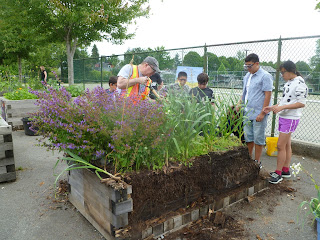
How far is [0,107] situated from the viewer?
26.3 ft

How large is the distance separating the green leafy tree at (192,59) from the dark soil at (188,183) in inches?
153

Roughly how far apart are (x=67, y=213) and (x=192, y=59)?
5093mm

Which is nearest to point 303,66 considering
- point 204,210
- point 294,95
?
point 294,95

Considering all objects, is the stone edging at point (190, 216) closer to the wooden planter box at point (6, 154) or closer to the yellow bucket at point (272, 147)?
the yellow bucket at point (272, 147)

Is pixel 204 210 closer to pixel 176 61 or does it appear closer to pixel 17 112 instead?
pixel 176 61

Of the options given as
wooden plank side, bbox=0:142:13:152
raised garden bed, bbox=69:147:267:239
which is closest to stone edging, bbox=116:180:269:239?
raised garden bed, bbox=69:147:267:239

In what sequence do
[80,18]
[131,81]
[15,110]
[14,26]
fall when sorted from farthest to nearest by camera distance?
1. [14,26]
2. [80,18]
3. [15,110]
4. [131,81]

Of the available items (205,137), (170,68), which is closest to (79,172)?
(205,137)

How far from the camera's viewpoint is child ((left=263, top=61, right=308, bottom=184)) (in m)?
3.52

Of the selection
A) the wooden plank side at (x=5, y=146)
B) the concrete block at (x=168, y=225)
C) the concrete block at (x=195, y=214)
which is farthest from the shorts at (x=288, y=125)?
the wooden plank side at (x=5, y=146)

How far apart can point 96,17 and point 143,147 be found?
9.85 m

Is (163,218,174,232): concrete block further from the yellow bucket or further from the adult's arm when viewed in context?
the yellow bucket

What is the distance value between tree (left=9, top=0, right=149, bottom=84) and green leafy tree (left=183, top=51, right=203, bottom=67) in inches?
196

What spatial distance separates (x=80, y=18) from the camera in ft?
37.3
